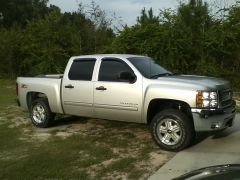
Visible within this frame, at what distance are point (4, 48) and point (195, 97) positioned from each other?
16969 millimetres

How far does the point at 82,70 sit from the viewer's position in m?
9.65

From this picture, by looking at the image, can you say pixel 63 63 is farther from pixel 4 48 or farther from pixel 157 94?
pixel 157 94

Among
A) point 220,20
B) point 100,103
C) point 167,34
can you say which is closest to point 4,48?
point 167,34

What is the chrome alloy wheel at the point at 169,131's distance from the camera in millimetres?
8002

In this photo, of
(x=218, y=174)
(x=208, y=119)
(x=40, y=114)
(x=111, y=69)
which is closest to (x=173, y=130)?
(x=208, y=119)

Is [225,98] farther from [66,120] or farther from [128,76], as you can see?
[66,120]

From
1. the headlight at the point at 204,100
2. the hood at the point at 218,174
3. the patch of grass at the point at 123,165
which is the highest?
the headlight at the point at 204,100

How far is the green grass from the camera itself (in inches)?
273

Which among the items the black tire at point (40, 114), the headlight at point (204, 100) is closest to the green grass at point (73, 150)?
the black tire at point (40, 114)

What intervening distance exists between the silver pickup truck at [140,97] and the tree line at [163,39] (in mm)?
6857

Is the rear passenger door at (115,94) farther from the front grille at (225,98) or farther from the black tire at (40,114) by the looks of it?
the black tire at (40,114)

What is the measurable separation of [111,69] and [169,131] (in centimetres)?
192

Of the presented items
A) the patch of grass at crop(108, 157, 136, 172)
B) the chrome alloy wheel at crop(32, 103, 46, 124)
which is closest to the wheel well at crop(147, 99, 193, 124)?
the patch of grass at crop(108, 157, 136, 172)

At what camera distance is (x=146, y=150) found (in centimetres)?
809
